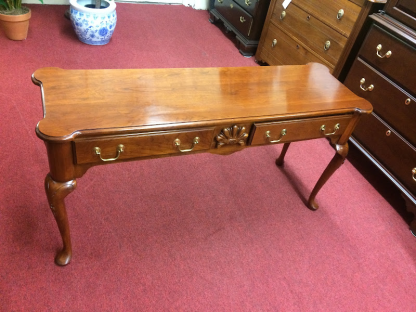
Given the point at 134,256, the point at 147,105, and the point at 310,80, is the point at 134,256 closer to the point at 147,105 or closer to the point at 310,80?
the point at 147,105

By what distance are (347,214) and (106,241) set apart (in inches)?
48.9

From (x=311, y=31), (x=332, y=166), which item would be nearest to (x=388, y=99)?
(x=332, y=166)

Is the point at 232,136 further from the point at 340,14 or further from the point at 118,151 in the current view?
the point at 340,14

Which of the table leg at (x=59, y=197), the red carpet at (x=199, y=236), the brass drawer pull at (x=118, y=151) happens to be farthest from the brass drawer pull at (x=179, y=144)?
the red carpet at (x=199, y=236)

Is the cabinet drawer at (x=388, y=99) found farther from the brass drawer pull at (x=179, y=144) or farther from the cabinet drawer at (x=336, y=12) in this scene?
the brass drawer pull at (x=179, y=144)

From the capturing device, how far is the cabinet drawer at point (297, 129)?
1.24 m

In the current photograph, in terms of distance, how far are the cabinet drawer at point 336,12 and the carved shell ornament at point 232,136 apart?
133 cm

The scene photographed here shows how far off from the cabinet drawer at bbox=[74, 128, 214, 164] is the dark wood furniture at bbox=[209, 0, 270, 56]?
2.08 metres

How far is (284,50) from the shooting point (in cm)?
265

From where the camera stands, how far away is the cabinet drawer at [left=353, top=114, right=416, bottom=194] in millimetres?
1787

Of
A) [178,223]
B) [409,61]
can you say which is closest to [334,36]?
[409,61]

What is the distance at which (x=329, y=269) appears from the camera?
59.6 inches

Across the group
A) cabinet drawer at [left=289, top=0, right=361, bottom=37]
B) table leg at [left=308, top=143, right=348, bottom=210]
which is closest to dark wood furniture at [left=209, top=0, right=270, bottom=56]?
cabinet drawer at [left=289, top=0, right=361, bottom=37]

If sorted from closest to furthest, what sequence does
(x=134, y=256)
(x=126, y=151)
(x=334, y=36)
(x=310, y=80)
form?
1. (x=126, y=151)
2. (x=134, y=256)
3. (x=310, y=80)
4. (x=334, y=36)
